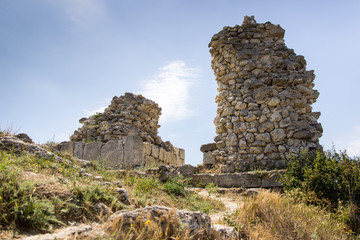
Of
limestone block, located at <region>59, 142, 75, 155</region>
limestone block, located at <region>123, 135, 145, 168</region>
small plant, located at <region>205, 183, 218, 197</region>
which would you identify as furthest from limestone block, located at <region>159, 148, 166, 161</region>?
small plant, located at <region>205, 183, 218, 197</region>

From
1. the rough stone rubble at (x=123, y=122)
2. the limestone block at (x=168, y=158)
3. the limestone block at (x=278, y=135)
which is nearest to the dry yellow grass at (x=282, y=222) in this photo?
the limestone block at (x=278, y=135)

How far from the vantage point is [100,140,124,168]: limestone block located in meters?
7.85

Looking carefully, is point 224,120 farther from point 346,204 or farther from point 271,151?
point 346,204

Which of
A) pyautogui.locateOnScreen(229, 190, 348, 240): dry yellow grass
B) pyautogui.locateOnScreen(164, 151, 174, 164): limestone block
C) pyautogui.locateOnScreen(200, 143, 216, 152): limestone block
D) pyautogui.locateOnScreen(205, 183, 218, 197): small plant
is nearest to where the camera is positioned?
pyautogui.locateOnScreen(229, 190, 348, 240): dry yellow grass

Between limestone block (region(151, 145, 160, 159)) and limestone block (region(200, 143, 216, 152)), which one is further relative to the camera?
limestone block (region(151, 145, 160, 159))

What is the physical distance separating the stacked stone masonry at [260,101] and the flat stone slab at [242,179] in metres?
0.45

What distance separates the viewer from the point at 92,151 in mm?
8516

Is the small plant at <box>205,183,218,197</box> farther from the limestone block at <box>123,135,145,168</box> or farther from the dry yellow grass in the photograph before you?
the limestone block at <box>123,135,145,168</box>

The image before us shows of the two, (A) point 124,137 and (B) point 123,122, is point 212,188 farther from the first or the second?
(B) point 123,122

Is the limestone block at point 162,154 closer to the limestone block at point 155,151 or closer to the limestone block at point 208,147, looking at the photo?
the limestone block at point 155,151

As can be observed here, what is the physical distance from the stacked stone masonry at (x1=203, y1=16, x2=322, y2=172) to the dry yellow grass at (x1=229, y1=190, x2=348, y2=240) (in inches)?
92.4

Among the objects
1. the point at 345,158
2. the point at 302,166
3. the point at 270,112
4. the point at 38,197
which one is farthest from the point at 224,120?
the point at 38,197

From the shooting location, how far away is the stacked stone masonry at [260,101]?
271 inches

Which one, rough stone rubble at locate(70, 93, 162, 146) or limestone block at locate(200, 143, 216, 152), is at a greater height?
rough stone rubble at locate(70, 93, 162, 146)
